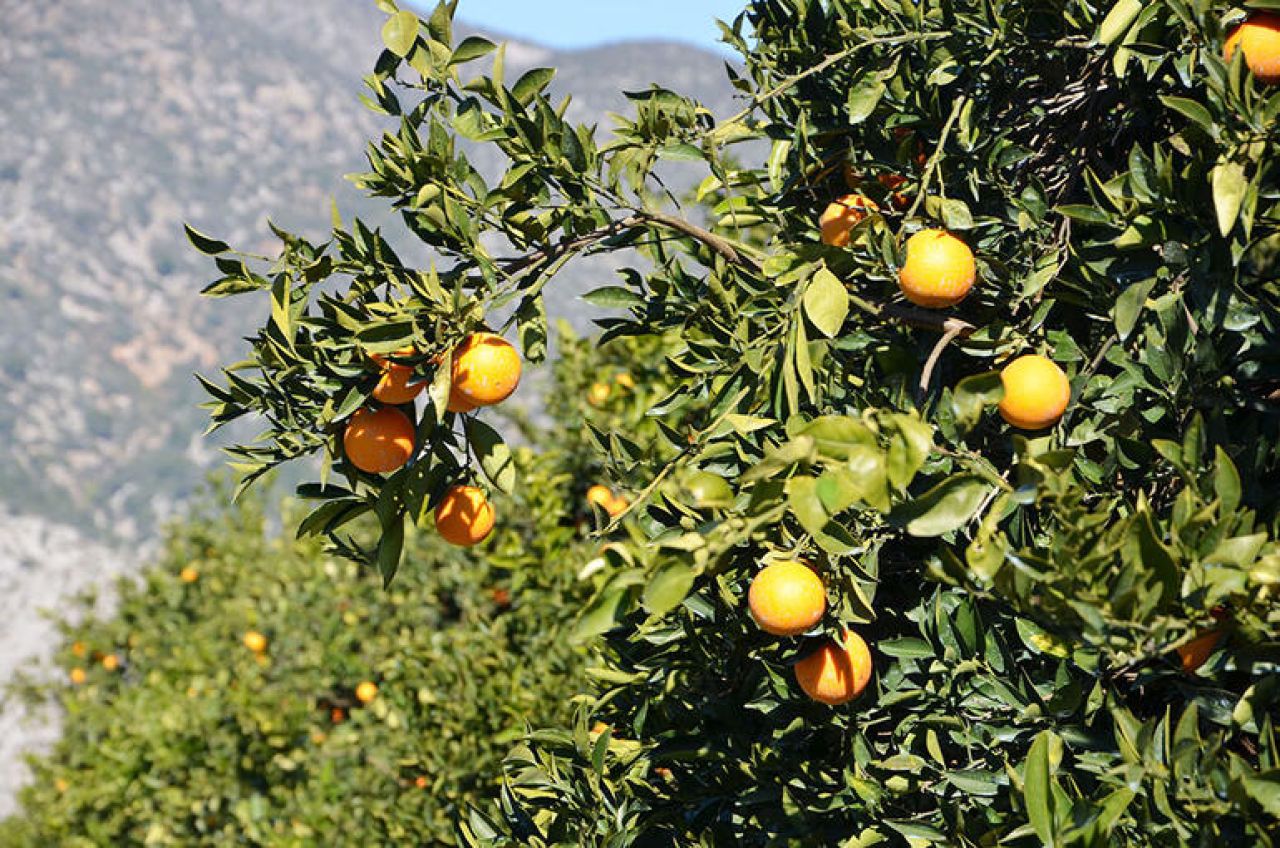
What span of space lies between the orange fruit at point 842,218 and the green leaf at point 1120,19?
0.37 metres

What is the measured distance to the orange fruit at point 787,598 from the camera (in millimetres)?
1119

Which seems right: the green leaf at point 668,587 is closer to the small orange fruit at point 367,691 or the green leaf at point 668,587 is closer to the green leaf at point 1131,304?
the green leaf at point 1131,304

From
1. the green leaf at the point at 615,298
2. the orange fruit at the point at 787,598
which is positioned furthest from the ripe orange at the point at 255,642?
the orange fruit at the point at 787,598

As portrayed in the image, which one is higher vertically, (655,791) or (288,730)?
(288,730)

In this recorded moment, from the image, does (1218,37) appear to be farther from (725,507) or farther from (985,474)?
(725,507)

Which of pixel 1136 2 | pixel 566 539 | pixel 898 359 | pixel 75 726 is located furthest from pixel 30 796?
pixel 1136 2

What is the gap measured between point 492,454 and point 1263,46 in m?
0.89

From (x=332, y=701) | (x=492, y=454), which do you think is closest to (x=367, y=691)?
(x=332, y=701)

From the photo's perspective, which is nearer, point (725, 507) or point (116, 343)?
point (725, 507)

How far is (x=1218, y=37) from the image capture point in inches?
41.6

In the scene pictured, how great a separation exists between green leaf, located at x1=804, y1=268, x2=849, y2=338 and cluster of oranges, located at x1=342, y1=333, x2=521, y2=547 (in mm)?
337

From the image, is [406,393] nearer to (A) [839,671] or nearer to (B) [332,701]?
(A) [839,671]

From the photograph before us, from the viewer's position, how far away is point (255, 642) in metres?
5.09

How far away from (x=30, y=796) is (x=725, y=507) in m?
6.10
